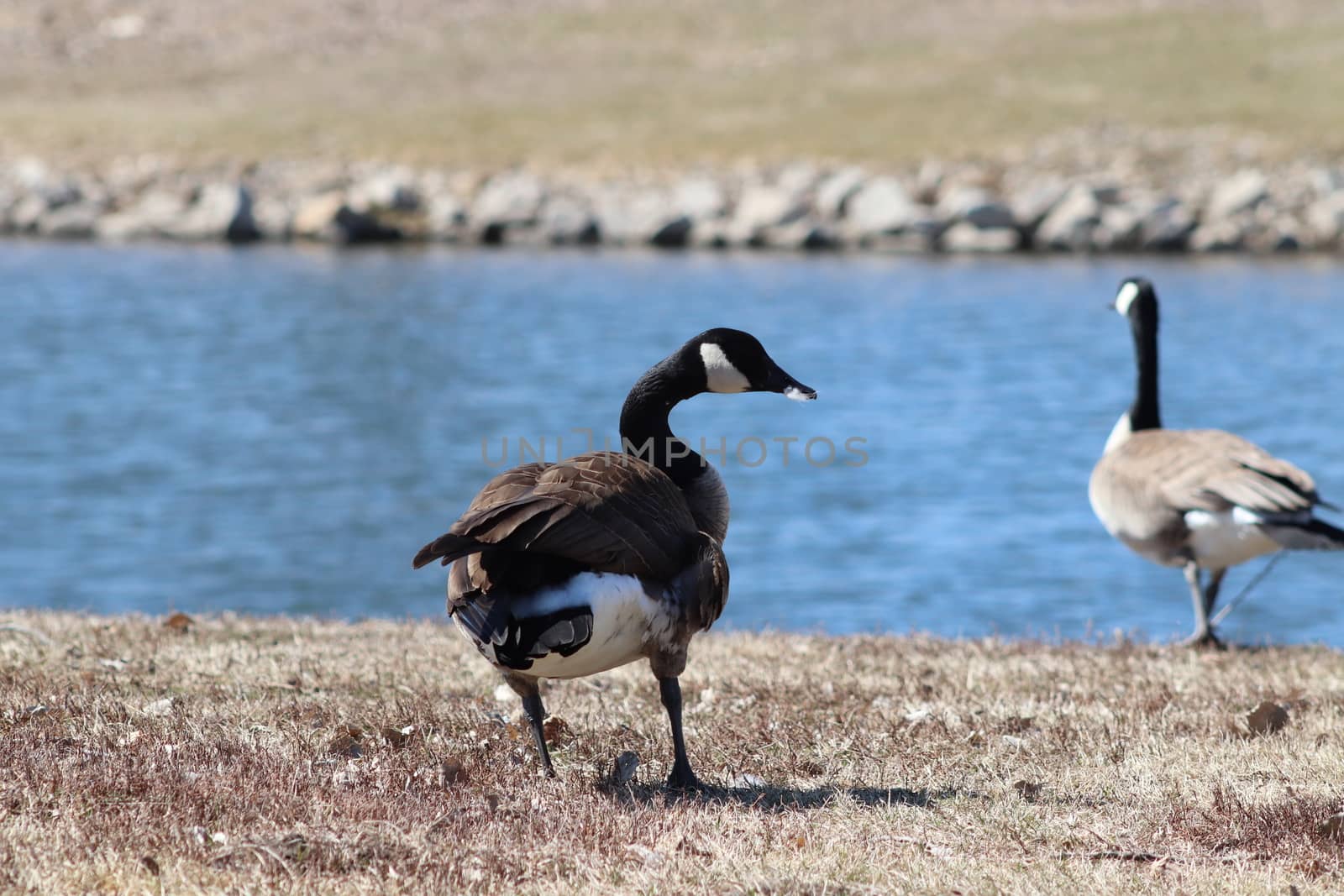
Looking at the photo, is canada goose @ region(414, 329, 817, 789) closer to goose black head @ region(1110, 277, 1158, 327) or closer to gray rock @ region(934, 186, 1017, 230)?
goose black head @ region(1110, 277, 1158, 327)

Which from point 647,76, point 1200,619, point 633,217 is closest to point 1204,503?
point 1200,619

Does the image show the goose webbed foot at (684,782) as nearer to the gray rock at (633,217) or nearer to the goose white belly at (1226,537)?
the goose white belly at (1226,537)

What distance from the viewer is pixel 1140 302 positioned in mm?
13031

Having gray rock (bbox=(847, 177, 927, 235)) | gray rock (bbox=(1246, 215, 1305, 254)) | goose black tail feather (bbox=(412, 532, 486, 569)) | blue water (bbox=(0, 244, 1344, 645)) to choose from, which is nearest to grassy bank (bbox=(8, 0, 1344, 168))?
gray rock (bbox=(847, 177, 927, 235))

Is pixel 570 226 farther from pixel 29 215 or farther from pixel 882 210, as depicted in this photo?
pixel 29 215

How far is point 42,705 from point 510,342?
1188 inches

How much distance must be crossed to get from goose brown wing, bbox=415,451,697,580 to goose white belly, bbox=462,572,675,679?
0.08m

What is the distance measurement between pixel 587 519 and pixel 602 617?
0.39 m

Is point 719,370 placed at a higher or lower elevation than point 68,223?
higher

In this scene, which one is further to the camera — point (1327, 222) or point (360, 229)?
point (360, 229)

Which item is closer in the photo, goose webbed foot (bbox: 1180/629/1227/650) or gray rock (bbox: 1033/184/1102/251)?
goose webbed foot (bbox: 1180/629/1227/650)

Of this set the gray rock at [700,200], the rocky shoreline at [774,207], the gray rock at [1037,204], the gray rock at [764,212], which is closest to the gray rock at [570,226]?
the rocky shoreline at [774,207]

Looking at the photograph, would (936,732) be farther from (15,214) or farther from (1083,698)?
(15,214)

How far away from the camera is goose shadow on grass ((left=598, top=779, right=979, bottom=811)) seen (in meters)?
6.17
